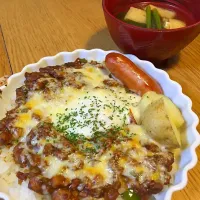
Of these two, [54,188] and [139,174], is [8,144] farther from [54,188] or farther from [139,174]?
[139,174]

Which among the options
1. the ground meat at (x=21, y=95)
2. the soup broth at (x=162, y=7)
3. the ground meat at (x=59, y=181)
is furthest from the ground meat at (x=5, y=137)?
the soup broth at (x=162, y=7)

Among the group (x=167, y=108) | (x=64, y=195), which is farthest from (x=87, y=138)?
(x=167, y=108)

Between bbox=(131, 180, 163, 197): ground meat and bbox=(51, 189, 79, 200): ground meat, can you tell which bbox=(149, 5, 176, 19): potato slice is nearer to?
bbox=(131, 180, 163, 197): ground meat

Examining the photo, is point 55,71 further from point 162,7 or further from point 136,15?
point 162,7

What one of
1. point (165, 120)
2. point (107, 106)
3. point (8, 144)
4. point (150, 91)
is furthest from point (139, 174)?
point (8, 144)

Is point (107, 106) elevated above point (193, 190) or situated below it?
above
